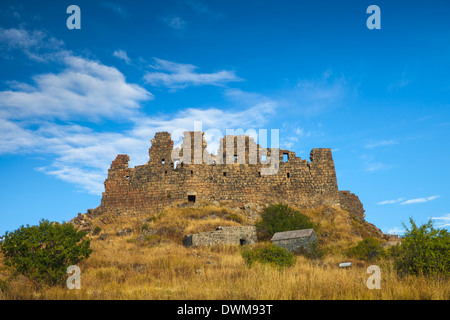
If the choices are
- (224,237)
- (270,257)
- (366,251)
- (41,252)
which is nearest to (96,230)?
(224,237)

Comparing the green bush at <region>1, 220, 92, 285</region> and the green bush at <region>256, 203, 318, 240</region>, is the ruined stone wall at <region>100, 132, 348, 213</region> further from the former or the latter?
the green bush at <region>1, 220, 92, 285</region>

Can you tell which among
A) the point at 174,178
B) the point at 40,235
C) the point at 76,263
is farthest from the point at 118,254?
the point at 174,178

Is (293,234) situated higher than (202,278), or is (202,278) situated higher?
→ (293,234)

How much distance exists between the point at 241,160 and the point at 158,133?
7.57 meters

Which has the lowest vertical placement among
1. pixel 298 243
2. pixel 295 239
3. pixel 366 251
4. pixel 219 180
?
pixel 366 251

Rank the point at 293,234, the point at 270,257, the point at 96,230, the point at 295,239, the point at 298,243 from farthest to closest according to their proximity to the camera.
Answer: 1. the point at 96,230
2. the point at 293,234
3. the point at 295,239
4. the point at 298,243
5. the point at 270,257

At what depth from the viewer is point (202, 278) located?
11.5 m

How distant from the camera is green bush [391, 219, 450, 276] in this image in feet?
34.3

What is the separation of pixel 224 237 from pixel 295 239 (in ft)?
14.3

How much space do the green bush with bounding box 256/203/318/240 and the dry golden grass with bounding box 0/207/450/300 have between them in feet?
5.93

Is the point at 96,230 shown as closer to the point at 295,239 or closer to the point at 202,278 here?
the point at 295,239

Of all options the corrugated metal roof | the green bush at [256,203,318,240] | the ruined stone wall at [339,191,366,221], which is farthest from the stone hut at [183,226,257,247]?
the ruined stone wall at [339,191,366,221]

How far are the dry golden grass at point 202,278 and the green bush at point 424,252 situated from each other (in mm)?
618
